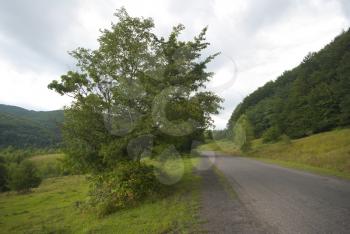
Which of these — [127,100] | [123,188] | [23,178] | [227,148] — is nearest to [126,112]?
[127,100]

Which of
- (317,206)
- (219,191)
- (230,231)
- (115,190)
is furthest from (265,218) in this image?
(115,190)

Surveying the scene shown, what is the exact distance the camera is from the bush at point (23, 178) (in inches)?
2339

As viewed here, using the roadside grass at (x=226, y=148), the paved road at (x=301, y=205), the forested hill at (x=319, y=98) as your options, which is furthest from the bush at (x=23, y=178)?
the paved road at (x=301, y=205)

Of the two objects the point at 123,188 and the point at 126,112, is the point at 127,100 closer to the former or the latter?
the point at 126,112

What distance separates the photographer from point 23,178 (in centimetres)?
6016

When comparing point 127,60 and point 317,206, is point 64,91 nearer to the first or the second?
point 127,60

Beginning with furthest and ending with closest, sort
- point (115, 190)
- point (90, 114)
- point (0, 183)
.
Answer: point (0, 183) < point (90, 114) < point (115, 190)

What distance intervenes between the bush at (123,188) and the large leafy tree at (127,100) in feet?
3.27

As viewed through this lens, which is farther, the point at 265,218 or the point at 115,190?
the point at 115,190

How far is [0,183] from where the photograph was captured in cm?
6619

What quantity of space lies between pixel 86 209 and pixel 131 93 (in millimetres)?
6987

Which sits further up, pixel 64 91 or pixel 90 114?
pixel 64 91

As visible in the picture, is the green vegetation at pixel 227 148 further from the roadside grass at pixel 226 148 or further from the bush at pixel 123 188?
the bush at pixel 123 188

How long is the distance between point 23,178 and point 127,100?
Answer: 5625 cm
